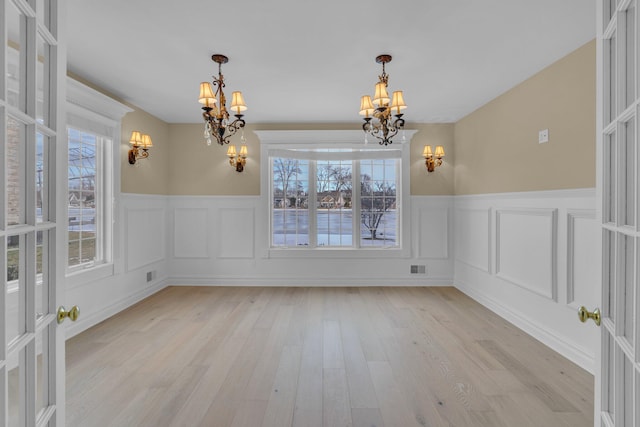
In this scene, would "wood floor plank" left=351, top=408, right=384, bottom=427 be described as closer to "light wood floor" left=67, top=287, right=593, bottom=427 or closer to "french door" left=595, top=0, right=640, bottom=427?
"light wood floor" left=67, top=287, right=593, bottom=427

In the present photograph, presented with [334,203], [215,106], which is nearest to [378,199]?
[334,203]

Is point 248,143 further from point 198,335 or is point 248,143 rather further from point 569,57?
point 569,57

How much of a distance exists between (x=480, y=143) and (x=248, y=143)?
3.24m

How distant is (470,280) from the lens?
4594 mm

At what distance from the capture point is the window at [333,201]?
17.3 ft

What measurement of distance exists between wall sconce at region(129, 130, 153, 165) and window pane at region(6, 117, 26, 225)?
3638mm

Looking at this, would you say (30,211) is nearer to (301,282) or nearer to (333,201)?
(301,282)

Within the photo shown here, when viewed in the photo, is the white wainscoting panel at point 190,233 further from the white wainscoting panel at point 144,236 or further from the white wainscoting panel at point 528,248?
the white wainscoting panel at point 528,248

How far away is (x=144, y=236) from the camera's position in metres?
4.55

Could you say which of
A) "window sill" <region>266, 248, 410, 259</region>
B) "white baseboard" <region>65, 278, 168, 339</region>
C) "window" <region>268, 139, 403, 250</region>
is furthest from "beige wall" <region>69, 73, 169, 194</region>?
"window sill" <region>266, 248, 410, 259</region>

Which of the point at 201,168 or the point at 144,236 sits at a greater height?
the point at 201,168

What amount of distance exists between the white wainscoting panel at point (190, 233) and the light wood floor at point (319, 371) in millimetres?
1288

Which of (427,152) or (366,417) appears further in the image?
(427,152)

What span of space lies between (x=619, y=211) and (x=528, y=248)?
9.07 feet
